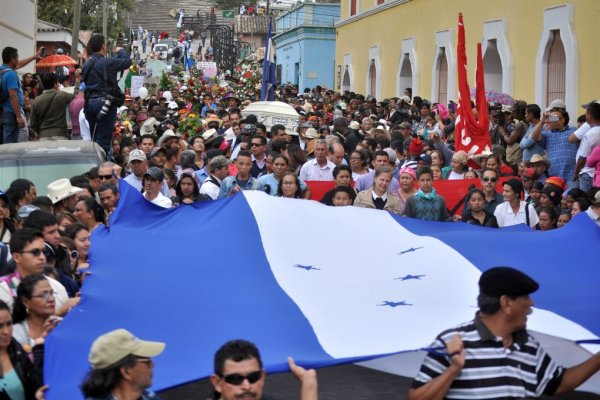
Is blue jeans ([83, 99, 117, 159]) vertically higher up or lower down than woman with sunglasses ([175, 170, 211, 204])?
higher up

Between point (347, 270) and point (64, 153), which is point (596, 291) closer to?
point (347, 270)

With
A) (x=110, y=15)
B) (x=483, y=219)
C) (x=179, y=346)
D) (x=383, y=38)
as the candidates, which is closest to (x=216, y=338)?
(x=179, y=346)

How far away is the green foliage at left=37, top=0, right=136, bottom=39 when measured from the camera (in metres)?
59.6

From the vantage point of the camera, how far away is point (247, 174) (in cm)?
1371

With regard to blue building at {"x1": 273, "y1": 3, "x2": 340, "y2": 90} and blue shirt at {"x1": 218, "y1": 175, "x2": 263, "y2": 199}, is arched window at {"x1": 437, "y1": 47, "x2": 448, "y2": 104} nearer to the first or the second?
blue shirt at {"x1": 218, "y1": 175, "x2": 263, "y2": 199}

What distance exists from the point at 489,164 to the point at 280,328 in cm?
770

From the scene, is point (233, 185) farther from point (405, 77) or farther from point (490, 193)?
point (405, 77)

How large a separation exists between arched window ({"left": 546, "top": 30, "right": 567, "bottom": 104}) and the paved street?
12667 mm

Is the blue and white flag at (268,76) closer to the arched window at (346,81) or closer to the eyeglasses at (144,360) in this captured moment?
the arched window at (346,81)

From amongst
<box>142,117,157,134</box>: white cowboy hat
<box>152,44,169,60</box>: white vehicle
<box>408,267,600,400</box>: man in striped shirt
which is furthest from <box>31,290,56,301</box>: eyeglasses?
<box>152,44,169,60</box>: white vehicle

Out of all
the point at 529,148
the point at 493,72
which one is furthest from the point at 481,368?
the point at 493,72

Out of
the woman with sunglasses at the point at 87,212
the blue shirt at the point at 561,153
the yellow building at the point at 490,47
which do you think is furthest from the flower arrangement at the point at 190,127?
the woman with sunglasses at the point at 87,212

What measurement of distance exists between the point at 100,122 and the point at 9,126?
120 centimetres

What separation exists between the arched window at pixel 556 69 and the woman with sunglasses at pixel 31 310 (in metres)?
16.1
